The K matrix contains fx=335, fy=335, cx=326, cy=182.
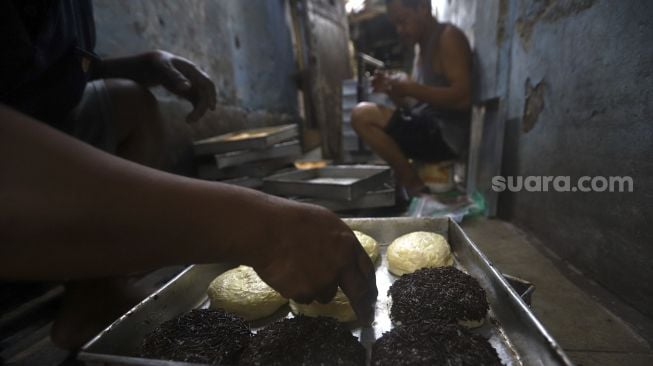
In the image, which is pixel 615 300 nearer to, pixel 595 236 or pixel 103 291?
pixel 595 236

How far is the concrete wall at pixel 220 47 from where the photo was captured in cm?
289

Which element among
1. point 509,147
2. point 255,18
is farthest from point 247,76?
point 509,147

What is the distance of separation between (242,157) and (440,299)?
241 centimetres

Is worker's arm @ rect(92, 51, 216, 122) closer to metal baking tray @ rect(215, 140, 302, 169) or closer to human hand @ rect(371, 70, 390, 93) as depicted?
metal baking tray @ rect(215, 140, 302, 169)

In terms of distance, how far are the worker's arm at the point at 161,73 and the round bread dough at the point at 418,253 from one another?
1420 mm

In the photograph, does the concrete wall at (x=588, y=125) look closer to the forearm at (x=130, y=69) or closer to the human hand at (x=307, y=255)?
the human hand at (x=307, y=255)

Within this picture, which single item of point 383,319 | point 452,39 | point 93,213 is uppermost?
point 452,39

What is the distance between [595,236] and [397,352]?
156cm

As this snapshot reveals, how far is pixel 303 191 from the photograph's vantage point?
9.78ft

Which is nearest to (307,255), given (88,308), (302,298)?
(302,298)

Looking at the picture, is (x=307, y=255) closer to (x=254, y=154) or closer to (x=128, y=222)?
(x=128, y=222)

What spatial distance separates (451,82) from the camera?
3.62 m

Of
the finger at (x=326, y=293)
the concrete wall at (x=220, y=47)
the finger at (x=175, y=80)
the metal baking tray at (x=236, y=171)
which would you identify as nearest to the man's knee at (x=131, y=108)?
the finger at (x=175, y=80)

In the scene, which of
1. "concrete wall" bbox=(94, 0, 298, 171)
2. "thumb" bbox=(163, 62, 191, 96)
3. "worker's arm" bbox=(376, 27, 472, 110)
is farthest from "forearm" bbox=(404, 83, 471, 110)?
"thumb" bbox=(163, 62, 191, 96)
